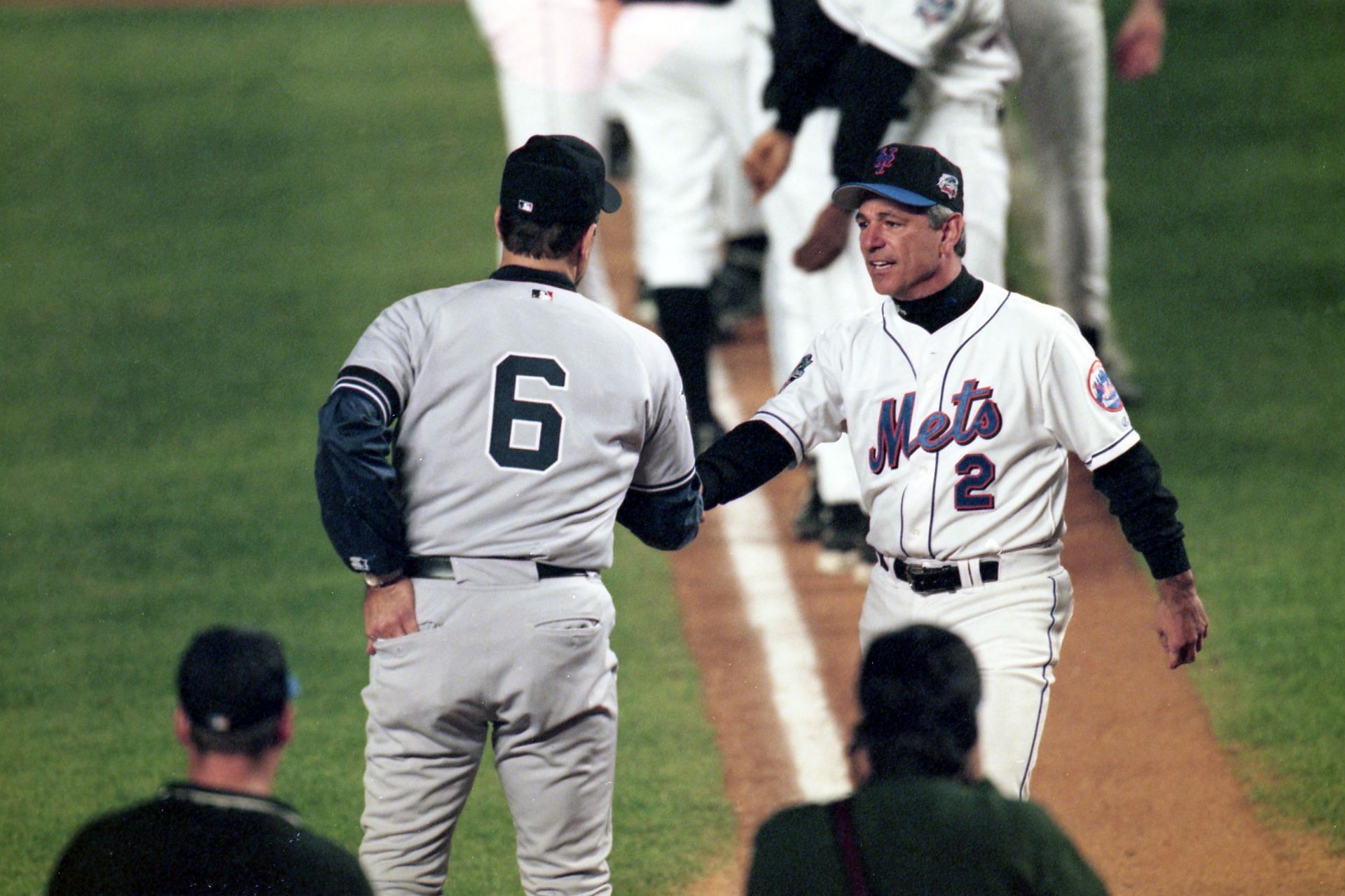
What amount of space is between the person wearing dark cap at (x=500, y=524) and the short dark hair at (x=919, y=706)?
85 centimetres

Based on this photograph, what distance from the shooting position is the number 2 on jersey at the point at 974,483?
3.65 m

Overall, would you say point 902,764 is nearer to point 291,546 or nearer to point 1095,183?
point 291,546

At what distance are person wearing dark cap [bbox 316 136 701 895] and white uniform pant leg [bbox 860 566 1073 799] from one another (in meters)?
0.65

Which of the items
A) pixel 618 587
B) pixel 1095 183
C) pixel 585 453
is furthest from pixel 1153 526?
pixel 1095 183

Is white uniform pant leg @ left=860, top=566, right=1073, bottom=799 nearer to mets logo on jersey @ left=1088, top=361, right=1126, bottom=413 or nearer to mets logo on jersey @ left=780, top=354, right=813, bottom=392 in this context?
mets logo on jersey @ left=1088, top=361, right=1126, bottom=413

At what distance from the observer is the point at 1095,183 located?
7.17m

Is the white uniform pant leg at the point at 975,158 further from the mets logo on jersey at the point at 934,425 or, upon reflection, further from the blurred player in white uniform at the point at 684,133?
the mets logo on jersey at the point at 934,425

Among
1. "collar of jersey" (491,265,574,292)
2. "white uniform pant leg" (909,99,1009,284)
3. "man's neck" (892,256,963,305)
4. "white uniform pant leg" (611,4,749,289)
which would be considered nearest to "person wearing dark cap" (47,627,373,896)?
"collar of jersey" (491,265,574,292)

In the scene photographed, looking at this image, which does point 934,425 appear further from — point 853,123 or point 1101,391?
point 853,123

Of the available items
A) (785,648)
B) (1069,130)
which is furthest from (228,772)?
(1069,130)

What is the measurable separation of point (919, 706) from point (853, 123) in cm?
308

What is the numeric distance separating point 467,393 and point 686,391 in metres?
3.33

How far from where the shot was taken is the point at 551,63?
22.9ft

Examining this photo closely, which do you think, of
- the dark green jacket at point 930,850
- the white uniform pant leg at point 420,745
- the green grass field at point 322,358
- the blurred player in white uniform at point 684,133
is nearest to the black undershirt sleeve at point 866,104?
the blurred player in white uniform at point 684,133
